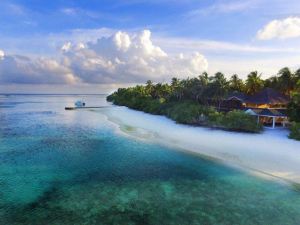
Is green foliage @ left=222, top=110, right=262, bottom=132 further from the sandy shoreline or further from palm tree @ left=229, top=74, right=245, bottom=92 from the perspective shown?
palm tree @ left=229, top=74, right=245, bottom=92

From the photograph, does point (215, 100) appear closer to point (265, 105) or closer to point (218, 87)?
point (218, 87)

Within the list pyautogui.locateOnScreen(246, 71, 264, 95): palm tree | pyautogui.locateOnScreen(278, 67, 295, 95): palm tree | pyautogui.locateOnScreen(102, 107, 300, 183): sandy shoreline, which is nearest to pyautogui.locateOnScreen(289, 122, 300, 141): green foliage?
pyautogui.locateOnScreen(102, 107, 300, 183): sandy shoreline

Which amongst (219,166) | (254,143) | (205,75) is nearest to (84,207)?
(219,166)

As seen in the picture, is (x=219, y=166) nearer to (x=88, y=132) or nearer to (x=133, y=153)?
(x=133, y=153)

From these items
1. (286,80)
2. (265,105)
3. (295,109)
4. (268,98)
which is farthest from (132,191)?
(286,80)

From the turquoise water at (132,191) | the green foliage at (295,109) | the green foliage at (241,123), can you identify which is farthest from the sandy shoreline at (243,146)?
the green foliage at (295,109)
